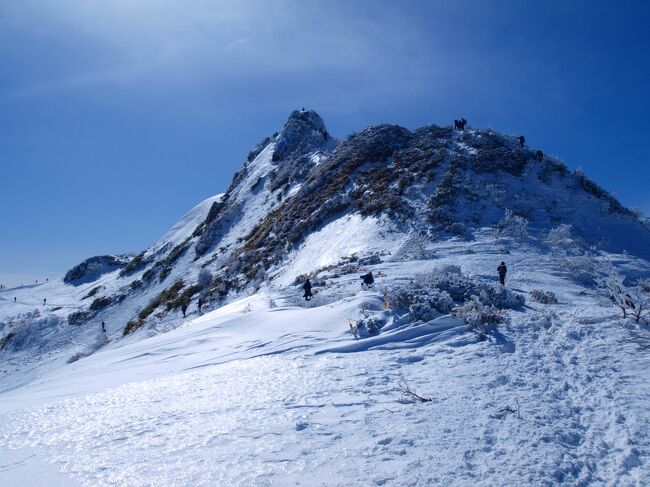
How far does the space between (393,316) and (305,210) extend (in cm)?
2646

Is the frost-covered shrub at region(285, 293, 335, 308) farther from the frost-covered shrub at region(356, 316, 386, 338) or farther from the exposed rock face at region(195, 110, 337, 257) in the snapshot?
the exposed rock face at region(195, 110, 337, 257)

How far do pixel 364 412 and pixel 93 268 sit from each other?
7689cm

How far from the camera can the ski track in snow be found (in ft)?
17.8

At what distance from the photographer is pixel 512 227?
23.9 meters

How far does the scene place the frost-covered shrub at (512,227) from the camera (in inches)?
917

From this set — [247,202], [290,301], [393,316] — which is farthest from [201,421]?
[247,202]

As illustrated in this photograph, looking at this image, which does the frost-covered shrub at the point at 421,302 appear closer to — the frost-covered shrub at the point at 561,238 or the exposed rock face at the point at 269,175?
the frost-covered shrub at the point at 561,238

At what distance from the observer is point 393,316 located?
11898 millimetres

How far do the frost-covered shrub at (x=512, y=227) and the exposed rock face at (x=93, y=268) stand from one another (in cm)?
6638

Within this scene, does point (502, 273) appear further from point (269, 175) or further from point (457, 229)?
point (269, 175)

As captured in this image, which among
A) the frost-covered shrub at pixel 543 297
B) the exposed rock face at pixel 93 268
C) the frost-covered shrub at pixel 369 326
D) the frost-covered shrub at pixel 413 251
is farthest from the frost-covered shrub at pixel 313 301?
the exposed rock face at pixel 93 268

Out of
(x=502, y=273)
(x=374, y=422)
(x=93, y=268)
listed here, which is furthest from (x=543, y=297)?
(x=93, y=268)

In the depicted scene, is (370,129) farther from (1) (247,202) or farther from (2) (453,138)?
(1) (247,202)

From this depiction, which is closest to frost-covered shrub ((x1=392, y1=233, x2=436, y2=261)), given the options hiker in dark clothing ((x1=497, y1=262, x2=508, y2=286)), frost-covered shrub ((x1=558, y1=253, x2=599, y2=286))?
hiker in dark clothing ((x1=497, y1=262, x2=508, y2=286))
